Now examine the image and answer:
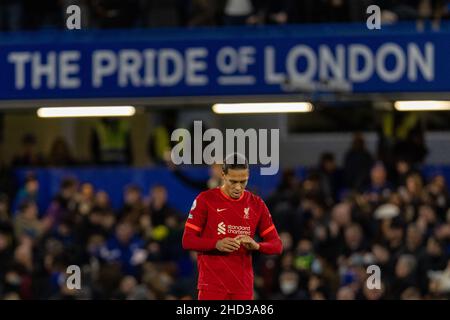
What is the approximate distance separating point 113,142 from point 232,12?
8.28 ft

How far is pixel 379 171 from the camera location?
754 inches

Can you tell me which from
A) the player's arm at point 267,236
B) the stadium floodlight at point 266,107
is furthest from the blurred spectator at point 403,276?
the player's arm at point 267,236

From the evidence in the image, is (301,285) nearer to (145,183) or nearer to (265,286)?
(265,286)

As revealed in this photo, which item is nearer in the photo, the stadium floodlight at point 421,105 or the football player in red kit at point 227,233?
the football player in red kit at point 227,233

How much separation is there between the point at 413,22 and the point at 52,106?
4514 millimetres

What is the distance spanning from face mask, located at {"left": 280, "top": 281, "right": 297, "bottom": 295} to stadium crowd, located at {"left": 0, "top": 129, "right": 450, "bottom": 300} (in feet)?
0.04

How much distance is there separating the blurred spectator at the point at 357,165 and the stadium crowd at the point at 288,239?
14mm

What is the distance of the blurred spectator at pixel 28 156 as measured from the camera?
21.8 m

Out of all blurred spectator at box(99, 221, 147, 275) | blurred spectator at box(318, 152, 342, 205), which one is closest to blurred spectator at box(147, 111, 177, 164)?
blurred spectator at box(99, 221, 147, 275)

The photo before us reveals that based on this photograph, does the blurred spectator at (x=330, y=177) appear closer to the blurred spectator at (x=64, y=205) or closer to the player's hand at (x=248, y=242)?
the blurred spectator at (x=64, y=205)

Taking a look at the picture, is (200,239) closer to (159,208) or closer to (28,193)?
(159,208)

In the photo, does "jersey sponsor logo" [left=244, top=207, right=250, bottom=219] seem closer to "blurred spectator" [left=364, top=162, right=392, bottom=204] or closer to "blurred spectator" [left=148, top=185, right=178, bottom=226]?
"blurred spectator" [left=364, top=162, right=392, bottom=204]

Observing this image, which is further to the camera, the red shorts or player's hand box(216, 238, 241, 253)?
the red shorts

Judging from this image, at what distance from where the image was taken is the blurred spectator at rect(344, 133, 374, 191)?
65.4 ft
